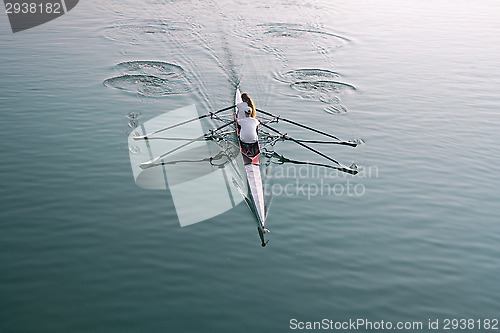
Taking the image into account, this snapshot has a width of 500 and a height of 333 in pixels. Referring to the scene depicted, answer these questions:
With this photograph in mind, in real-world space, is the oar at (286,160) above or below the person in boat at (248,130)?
below

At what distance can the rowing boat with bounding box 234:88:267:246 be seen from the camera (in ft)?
54.8

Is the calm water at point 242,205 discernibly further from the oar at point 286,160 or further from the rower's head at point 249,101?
the rower's head at point 249,101

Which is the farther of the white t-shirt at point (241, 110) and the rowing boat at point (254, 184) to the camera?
the white t-shirt at point (241, 110)

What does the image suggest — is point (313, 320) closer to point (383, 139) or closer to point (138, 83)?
point (383, 139)

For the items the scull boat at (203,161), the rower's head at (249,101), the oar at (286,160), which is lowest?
the oar at (286,160)

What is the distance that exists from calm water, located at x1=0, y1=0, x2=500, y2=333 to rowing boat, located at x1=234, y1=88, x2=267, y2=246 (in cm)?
50

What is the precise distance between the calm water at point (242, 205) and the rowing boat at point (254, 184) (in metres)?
0.50

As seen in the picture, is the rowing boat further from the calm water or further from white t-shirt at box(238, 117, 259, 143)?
the calm water

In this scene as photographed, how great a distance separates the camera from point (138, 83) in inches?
1191

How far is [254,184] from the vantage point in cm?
1853

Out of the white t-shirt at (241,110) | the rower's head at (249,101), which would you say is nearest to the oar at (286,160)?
the white t-shirt at (241,110)

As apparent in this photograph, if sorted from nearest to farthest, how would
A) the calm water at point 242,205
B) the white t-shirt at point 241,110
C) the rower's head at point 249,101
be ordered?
1. the calm water at point 242,205
2. the white t-shirt at point 241,110
3. the rower's head at point 249,101

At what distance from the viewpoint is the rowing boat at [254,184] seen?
1669 cm

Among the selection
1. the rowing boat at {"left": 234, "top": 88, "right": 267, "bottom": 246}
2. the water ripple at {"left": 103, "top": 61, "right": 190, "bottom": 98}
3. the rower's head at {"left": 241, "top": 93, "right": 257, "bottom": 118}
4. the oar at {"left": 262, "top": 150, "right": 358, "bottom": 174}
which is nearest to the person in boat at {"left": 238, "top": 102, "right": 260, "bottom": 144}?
the rowing boat at {"left": 234, "top": 88, "right": 267, "bottom": 246}
